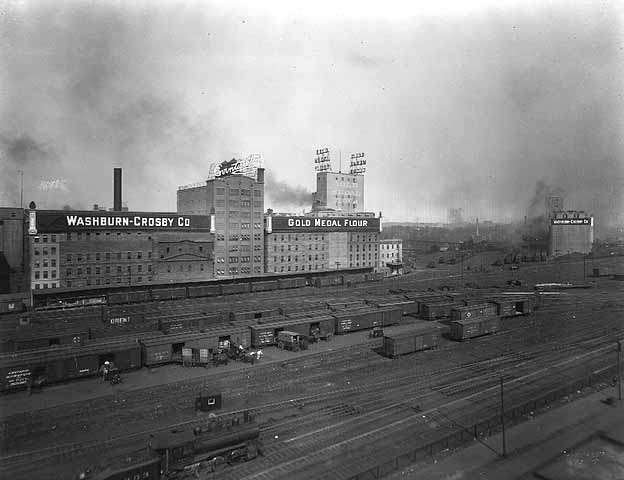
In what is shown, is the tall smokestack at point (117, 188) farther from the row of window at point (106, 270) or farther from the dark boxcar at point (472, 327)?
the dark boxcar at point (472, 327)

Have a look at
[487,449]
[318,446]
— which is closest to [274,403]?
[318,446]

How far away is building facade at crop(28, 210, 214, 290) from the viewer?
5881cm

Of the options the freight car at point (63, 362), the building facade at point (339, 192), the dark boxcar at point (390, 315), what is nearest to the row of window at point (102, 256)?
the freight car at point (63, 362)

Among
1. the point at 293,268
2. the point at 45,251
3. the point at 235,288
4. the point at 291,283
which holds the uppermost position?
the point at 45,251

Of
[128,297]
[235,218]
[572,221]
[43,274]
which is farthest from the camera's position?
[572,221]

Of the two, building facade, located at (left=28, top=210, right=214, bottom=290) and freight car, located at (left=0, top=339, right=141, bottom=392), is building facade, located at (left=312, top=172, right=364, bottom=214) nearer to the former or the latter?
building facade, located at (left=28, top=210, right=214, bottom=290)

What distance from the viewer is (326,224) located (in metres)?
84.0

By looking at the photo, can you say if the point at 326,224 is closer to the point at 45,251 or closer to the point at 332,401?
the point at 45,251

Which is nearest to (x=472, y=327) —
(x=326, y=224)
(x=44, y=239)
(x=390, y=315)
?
(x=390, y=315)

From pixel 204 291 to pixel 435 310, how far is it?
32446 millimetres

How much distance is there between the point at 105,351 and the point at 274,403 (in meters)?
14.2

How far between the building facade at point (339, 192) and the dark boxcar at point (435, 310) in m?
61.6

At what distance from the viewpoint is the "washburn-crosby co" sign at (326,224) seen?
7881 cm

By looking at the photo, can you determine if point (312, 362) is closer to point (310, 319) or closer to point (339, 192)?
point (310, 319)
